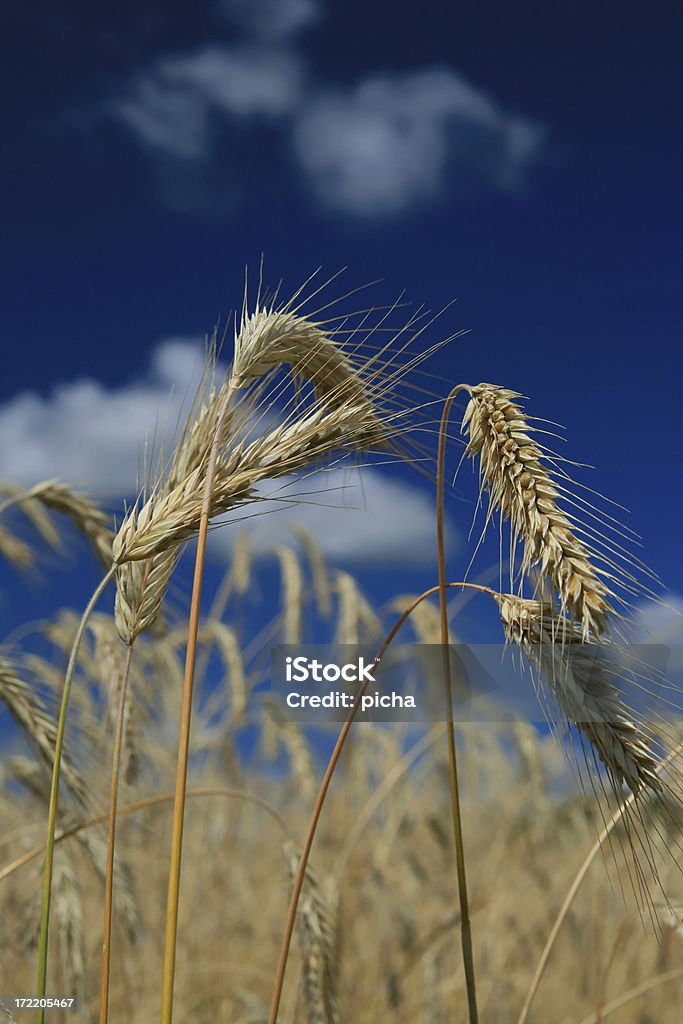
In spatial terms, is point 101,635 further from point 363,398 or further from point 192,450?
point 363,398

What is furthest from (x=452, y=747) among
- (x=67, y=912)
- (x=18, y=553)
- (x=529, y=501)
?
(x=18, y=553)

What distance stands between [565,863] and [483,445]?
4.95 meters

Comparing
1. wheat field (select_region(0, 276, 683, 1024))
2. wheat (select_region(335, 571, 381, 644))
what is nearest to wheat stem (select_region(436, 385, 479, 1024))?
wheat field (select_region(0, 276, 683, 1024))

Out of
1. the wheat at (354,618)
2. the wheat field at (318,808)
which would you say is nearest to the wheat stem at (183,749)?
the wheat field at (318,808)

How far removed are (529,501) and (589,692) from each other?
32 centimetres

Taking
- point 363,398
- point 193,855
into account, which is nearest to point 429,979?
point 193,855

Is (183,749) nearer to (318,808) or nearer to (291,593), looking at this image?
(318,808)

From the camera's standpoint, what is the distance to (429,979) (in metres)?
3.49

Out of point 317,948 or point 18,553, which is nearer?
point 317,948

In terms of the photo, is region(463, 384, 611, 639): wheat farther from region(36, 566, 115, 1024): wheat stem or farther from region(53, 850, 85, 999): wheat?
region(53, 850, 85, 999): wheat

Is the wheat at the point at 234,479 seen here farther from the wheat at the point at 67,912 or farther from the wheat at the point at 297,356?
the wheat at the point at 67,912

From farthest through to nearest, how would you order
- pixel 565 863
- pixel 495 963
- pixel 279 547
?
pixel 565 863 < pixel 279 547 < pixel 495 963

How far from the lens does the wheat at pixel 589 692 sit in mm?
1334

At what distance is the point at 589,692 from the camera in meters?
1.39
